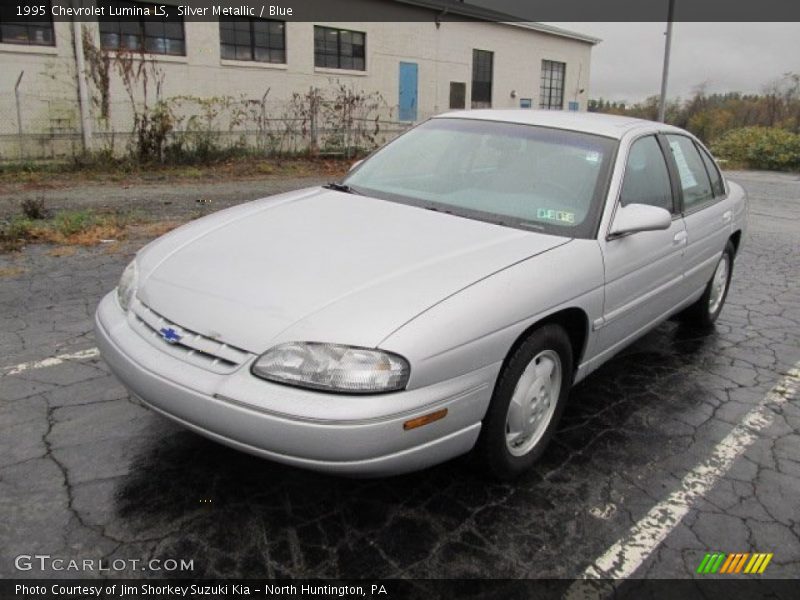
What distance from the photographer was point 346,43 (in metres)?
20.2

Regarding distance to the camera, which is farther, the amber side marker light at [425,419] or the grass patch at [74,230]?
the grass patch at [74,230]

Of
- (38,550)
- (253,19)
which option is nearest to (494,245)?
(38,550)

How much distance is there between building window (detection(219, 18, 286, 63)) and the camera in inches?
682

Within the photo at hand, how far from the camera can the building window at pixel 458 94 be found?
78.6 ft

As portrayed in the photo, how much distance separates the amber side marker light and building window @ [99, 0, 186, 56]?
Result: 15.7 m

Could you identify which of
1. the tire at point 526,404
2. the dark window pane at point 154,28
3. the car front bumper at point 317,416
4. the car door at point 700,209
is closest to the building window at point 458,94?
the dark window pane at point 154,28

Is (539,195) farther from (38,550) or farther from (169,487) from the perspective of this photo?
(38,550)

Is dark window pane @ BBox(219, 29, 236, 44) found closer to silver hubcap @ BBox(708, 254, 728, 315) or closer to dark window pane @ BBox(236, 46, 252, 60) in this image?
dark window pane @ BBox(236, 46, 252, 60)

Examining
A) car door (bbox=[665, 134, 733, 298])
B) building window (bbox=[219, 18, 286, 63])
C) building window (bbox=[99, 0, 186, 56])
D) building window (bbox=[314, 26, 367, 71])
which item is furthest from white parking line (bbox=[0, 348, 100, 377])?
building window (bbox=[314, 26, 367, 71])

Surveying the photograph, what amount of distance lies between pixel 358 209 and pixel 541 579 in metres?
1.98

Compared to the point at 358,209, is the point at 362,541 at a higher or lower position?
lower

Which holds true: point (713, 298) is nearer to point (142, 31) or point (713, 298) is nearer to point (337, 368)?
point (337, 368)

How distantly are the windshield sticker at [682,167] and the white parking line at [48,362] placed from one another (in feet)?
12.6

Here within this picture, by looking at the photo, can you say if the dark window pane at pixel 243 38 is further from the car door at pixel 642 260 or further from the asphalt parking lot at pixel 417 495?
the car door at pixel 642 260
